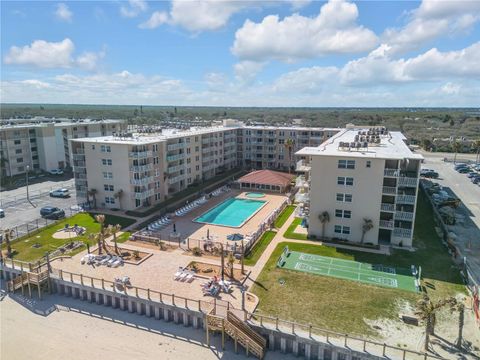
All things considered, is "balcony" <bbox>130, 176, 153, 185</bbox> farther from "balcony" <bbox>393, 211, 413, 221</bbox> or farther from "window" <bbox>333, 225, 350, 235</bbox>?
"balcony" <bbox>393, 211, 413, 221</bbox>

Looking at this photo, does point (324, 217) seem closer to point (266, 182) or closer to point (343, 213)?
point (343, 213)

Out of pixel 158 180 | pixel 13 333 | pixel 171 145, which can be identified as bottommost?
pixel 13 333

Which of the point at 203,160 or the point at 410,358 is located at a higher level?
the point at 203,160

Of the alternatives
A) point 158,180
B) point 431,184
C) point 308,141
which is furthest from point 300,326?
point 308,141

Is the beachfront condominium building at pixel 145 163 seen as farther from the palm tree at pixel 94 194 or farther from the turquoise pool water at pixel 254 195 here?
the turquoise pool water at pixel 254 195

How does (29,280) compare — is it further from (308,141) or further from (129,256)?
(308,141)

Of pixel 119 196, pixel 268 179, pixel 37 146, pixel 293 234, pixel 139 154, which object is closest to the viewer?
pixel 293 234

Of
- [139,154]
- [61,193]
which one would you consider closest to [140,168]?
[139,154]
